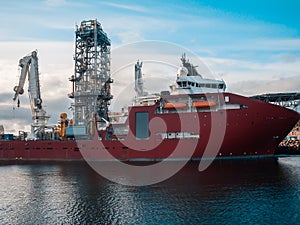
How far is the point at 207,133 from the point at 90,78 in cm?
1956

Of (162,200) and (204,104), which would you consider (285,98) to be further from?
(162,200)

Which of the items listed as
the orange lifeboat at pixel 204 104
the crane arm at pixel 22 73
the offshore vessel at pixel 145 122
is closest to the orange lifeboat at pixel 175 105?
the offshore vessel at pixel 145 122

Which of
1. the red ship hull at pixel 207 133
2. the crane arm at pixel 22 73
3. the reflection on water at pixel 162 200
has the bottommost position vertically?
the reflection on water at pixel 162 200

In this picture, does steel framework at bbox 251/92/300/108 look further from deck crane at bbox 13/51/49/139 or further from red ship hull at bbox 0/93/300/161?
deck crane at bbox 13/51/49/139

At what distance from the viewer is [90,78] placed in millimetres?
41812

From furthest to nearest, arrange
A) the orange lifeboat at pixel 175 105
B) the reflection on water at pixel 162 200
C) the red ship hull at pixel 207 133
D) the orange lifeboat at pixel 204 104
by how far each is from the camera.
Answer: the orange lifeboat at pixel 175 105 → the orange lifeboat at pixel 204 104 → the red ship hull at pixel 207 133 → the reflection on water at pixel 162 200

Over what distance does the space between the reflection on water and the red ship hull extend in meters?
6.09

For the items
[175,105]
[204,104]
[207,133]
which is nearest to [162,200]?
[207,133]

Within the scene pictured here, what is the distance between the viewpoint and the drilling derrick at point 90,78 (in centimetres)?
4078

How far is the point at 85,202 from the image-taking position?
1556 centimetres

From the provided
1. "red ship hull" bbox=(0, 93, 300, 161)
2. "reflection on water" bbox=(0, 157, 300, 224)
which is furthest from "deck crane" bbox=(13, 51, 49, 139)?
"reflection on water" bbox=(0, 157, 300, 224)

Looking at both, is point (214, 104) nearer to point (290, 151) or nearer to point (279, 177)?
point (279, 177)

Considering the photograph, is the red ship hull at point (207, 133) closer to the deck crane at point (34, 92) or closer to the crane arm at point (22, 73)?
the deck crane at point (34, 92)

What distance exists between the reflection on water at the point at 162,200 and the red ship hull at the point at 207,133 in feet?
20.0
